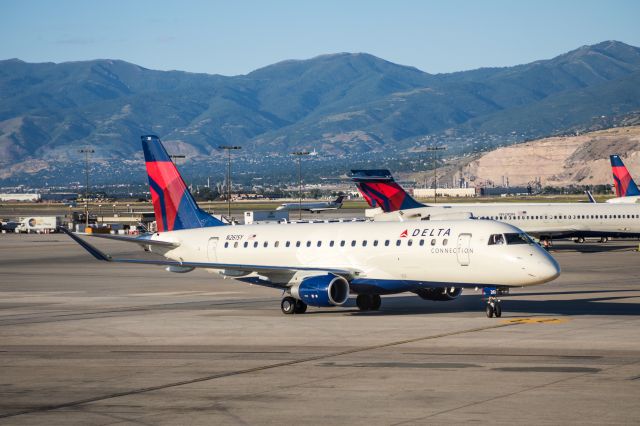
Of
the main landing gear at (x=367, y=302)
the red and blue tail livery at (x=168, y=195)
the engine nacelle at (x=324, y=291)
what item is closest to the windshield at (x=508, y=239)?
the engine nacelle at (x=324, y=291)

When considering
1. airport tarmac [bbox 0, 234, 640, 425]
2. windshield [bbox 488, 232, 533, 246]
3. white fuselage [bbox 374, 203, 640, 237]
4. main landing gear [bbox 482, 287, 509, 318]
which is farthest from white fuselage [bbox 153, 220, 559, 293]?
white fuselage [bbox 374, 203, 640, 237]

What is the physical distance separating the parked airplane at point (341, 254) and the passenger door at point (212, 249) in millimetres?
54

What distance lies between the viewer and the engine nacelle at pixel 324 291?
134 ft

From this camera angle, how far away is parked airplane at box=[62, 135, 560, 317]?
39.3 meters

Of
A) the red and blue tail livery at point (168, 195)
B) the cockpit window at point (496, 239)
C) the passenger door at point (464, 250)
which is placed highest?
the red and blue tail livery at point (168, 195)

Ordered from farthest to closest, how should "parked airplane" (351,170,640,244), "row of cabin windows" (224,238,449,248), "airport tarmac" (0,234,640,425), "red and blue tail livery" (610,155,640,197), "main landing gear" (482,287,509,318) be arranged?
"red and blue tail livery" (610,155,640,197) < "parked airplane" (351,170,640,244) < "row of cabin windows" (224,238,449,248) < "main landing gear" (482,287,509,318) < "airport tarmac" (0,234,640,425)

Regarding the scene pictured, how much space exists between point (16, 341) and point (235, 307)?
13.1 meters

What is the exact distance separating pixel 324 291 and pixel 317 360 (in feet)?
34.5

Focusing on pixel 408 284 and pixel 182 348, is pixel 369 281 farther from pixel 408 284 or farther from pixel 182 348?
pixel 182 348

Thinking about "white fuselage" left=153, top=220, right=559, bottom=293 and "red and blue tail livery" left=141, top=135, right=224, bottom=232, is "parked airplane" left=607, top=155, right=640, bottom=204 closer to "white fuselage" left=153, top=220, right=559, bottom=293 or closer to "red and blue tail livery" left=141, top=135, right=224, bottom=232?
"red and blue tail livery" left=141, top=135, right=224, bottom=232

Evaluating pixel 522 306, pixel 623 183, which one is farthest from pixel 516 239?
pixel 623 183

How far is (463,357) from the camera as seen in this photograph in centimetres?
3033

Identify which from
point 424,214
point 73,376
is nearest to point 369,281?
point 73,376

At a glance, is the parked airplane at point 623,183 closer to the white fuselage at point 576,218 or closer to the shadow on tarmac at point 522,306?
the white fuselage at point 576,218
